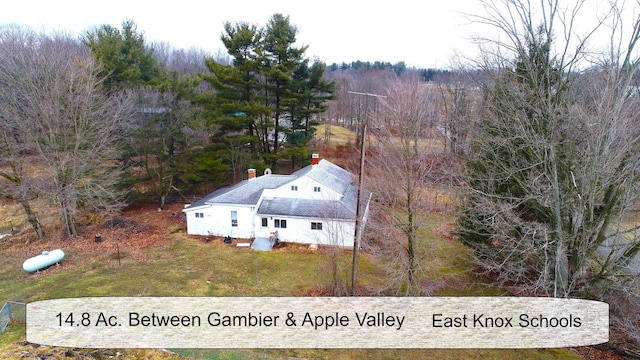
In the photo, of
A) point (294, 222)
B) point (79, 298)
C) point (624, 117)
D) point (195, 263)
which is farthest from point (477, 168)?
point (79, 298)

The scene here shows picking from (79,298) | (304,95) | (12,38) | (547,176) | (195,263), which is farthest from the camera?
(304,95)

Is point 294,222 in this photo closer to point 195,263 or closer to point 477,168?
point 195,263

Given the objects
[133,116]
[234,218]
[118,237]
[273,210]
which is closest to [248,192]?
[234,218]

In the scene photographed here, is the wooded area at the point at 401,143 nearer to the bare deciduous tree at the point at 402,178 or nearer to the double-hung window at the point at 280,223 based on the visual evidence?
the bare deciduous tree at the point at 402,178

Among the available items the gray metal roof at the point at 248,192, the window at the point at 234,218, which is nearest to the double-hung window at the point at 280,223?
the gray metal roof at the point at 248,192

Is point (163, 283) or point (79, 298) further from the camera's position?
point (163, 283)

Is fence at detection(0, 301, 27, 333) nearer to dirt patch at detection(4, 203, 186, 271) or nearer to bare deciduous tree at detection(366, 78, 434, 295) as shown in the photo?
dirt patch at detection(4, 203, 186, 271)

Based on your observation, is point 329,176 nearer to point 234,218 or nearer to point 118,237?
point 234,218

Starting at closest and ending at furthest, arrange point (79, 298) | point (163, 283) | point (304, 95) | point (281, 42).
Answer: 1. point (79, 298)
2. point (163, 283)
3. point (281, 42)
4. point (304, 95)
